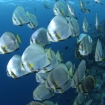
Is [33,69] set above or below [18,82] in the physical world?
above

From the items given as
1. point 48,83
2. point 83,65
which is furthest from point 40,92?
point 83,65

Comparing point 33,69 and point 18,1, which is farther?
point 18,1

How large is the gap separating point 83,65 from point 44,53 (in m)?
0.88

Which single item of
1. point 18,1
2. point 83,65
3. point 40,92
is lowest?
point 40,92

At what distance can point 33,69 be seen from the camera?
3.22m

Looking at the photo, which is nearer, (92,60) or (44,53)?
(44,53)

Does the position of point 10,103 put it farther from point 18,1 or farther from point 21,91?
point 18,1

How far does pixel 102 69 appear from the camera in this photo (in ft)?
38.7

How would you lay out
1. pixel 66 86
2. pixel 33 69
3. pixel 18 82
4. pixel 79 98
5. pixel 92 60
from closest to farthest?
pixel 33 69
pixel 66 86
pixel 79 98
pixel 92 60
pixel 18 82

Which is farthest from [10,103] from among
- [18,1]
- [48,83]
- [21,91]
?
[48,83]

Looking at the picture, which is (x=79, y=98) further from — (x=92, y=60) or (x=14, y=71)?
(x=92, y=60)

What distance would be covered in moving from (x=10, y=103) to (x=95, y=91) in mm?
22046

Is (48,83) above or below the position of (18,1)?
below

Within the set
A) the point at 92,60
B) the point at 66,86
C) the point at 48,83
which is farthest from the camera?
the point at 92,60
